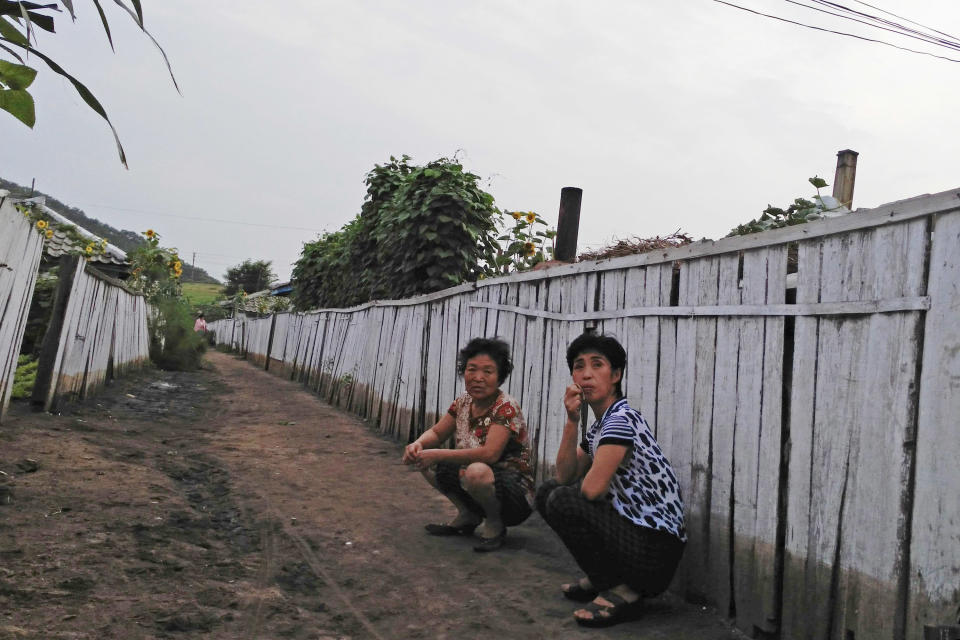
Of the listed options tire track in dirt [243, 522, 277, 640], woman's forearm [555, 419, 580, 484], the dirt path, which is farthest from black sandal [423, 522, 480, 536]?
woman's forearm [555, 419, 580, 484]

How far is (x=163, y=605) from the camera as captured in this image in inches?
120

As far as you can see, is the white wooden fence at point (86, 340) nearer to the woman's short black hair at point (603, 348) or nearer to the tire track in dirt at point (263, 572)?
the tire track in dirt at point (263, 572)

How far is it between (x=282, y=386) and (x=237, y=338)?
62.7ft

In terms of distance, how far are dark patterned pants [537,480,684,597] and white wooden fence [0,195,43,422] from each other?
14.5 ft

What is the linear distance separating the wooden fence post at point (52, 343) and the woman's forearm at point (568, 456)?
5.60 m

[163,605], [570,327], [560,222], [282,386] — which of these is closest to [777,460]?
[570,327]

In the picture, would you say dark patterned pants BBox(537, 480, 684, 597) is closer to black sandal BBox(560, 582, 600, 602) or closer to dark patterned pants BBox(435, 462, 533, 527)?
black sandal BBox(560, 582, 600, 602)

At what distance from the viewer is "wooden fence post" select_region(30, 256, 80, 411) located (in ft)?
22.9

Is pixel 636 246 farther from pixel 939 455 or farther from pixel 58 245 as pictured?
pixel 58 245

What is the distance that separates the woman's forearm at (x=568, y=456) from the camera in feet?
11.9

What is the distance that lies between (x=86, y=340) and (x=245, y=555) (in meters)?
5.66

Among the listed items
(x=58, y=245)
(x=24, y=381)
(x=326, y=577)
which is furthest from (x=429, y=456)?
(x=58, y=245)

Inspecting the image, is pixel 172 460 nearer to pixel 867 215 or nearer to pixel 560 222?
pixel 560 222

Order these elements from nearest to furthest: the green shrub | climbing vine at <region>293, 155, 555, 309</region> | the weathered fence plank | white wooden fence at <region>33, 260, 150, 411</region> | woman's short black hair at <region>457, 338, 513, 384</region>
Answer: the weathered fence plank < woman's short black hair at <region>457, 338, 513, 384</region> < white wooden fence at <region>33, 260, 150, 411</region> < climbing vine at <region>293, 155, 555, 309</region> < the green shrub
